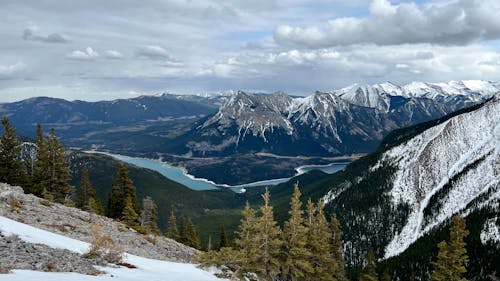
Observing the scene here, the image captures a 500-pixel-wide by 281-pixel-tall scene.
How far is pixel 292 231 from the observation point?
121ft

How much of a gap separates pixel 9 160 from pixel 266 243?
4786cm

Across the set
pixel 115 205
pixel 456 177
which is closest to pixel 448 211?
pixel 456 177

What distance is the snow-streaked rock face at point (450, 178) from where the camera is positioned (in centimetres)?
15962

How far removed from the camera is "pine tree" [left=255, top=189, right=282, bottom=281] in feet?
111

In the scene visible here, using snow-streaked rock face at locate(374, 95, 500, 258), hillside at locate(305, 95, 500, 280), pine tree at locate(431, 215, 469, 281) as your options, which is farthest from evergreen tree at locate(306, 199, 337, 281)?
snow-streaked rock face at locate(374, 95, 500, 258)

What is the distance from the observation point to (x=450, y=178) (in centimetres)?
17688

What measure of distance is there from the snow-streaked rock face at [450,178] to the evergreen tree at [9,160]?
142046 millimetres

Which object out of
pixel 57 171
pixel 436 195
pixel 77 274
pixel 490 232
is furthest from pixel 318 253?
pixel 436 195

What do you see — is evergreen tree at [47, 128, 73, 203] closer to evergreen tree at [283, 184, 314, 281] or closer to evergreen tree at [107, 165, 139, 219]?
evergreen tree at [107, 165, 139, 219]

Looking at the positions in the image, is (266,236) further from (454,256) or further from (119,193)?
(119,193)

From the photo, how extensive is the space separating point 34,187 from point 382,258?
466ft

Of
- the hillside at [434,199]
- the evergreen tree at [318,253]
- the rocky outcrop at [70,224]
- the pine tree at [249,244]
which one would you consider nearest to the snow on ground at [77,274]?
the pine tree at [249,244]

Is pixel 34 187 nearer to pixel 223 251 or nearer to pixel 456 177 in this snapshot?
pixel 223 251

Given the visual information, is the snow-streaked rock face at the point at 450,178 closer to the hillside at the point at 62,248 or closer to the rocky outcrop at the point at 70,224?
the rocky outcrop at the point at 70,224
